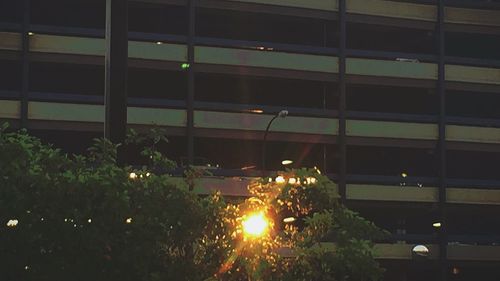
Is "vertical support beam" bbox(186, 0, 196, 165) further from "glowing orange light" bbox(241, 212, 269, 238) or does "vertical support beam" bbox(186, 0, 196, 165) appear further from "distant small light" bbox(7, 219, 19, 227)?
"distant small light" bbox(7, 219, 19, 227)

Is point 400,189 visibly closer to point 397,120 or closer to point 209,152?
point 397,120

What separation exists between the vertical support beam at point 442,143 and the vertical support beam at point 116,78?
45.5 m

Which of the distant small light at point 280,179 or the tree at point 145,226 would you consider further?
the distant small light at point 280,179

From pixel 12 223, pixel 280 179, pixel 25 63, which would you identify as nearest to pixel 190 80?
pixel 25 63

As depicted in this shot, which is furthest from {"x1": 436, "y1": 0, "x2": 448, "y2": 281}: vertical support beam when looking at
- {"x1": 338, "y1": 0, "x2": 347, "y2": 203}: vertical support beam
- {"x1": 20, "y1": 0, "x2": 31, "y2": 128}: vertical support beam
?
{"x1": 20, "y1": 0, "x2": 31, "y2": 128}: vertical support beam

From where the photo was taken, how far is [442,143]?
54000mm

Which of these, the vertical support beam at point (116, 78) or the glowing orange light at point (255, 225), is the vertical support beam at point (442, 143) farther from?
the vertical support beam at point (116, 78)

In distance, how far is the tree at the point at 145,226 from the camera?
28.4 ft

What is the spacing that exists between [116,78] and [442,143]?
4678 cm

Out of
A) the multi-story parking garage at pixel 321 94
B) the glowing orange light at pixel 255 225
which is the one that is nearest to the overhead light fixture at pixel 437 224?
the multi-story parking garage at pixel 321 94

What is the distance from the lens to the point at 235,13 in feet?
174

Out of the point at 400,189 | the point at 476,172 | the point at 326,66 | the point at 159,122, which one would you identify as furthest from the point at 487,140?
the point at 159,122

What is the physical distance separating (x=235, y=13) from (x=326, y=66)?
678 cm

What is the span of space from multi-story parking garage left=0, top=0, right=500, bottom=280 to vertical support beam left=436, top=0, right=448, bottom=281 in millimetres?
93
